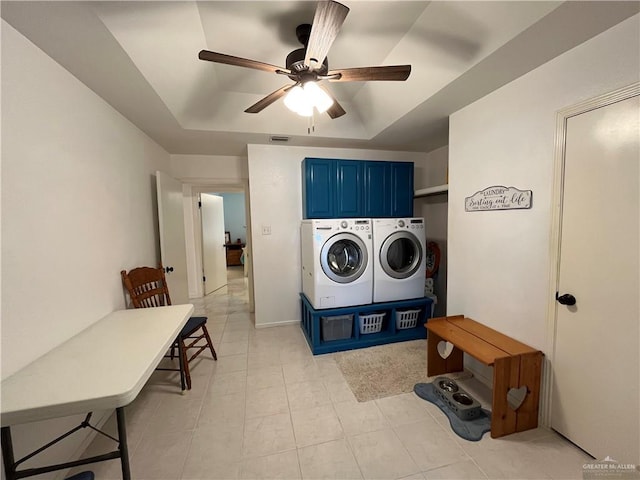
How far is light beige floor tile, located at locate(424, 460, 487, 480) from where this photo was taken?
139 cm

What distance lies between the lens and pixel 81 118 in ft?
5.48

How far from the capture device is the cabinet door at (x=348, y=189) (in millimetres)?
3140

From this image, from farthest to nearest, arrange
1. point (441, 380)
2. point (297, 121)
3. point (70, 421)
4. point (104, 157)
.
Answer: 1. point (297, 121)
2. point (441, 380)
3. point (104, 157)
4. point (70, 421)

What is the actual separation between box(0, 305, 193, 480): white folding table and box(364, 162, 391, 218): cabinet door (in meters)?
2.41

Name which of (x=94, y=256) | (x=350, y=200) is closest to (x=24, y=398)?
(x=94, y=256)

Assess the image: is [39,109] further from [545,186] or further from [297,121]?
[545,186]

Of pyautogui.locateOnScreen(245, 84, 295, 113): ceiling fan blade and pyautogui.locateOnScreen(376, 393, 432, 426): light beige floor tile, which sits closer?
pyautogui.locateOnScreen(245, 84, 295, 113): ceiling fan blade

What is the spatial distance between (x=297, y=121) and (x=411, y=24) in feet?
4.57

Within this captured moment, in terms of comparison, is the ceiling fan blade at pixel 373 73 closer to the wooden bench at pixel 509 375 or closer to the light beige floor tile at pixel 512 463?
the wooden bench at pixel 509 375

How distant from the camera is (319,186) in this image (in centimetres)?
308

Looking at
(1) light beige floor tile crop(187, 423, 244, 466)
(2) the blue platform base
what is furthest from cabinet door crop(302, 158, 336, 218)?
(1) light beige floor tile crop(187, 423, 244, 466)

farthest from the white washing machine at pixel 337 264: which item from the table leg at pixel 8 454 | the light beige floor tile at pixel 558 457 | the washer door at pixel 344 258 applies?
the table leg at pixel 8 454

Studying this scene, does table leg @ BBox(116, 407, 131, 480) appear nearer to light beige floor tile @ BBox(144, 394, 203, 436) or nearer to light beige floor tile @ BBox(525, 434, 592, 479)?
light beige floor tile @ BBox(144, 394, 203, 436)

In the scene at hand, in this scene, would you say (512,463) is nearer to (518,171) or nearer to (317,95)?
(518,171)
